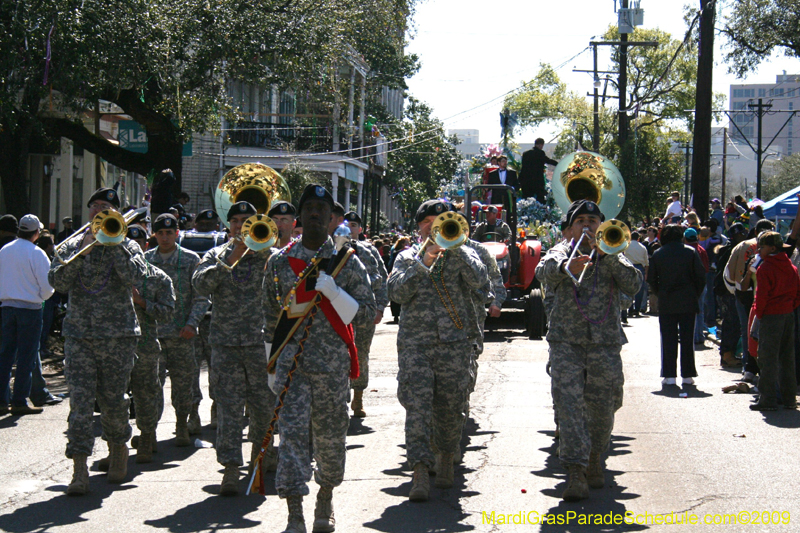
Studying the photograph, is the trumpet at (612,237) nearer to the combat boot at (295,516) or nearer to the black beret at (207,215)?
the combat boot at (295,516)

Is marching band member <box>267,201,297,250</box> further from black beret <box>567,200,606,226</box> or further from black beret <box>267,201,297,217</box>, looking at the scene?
black beret <box>567,200,606,226</box>

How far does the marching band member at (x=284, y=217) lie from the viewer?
727cm

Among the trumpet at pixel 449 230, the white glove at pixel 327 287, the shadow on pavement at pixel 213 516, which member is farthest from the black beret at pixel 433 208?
the shadow on pavement at pixel 213 516

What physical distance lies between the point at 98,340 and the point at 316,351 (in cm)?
213

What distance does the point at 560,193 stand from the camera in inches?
434

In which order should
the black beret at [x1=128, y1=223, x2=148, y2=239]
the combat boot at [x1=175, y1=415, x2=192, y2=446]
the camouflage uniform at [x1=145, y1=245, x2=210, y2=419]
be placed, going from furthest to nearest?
the combat boot at [x1=175, y1=415, x2=192, y2=446] → the camouflage uniform at [x1=145, y1=245, x2=210, y2=419] → the black beret at [x1=128, y1=223, x2=148, y2=239]

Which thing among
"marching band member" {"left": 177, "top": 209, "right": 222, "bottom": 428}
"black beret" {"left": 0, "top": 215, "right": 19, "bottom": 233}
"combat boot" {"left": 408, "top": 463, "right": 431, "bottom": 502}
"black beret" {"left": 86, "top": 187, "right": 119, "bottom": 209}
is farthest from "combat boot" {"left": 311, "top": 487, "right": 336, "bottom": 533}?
"black beret" {"left": 0, "top": 215, "right": 19, "bottom": 233}

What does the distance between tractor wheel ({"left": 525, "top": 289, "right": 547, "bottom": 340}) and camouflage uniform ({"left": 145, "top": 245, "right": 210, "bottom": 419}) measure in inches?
336

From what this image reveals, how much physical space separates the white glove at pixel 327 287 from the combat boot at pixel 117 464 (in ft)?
8.56

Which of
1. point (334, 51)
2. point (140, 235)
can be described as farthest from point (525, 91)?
point (140, 235)

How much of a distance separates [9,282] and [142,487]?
13.7 feet

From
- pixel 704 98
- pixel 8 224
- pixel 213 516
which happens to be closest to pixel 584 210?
pixel 213 516

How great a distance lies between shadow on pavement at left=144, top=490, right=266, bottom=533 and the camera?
5984 millimetres

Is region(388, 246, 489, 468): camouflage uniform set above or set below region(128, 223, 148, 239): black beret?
below
